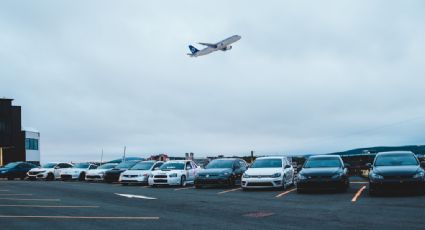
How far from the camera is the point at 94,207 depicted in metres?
15.2

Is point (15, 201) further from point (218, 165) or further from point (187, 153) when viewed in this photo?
point (187, 153)

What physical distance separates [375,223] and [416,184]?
22.2ft

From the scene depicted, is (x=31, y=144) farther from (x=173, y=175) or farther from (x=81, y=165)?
(x=173, y=175)

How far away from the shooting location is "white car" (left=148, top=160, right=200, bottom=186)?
26.2m

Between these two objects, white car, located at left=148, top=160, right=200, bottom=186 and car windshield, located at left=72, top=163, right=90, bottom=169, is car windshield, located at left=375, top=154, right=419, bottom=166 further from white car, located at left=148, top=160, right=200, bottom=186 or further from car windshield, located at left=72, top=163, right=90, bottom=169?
car windshield, located at left=72, top=163, right=90, bottom=169

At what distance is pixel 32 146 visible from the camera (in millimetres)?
71375

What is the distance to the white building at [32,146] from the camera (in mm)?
69575

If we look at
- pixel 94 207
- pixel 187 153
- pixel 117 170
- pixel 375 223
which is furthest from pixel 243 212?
pixel 187 153

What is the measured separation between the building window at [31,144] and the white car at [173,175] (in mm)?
47607

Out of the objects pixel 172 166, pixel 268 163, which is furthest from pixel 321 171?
pixel 172 166

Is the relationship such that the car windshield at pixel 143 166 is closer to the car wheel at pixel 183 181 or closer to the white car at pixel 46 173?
the car wheel at pixel 183 181

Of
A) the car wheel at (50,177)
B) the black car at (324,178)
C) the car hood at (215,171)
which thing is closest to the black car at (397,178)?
the black car at (324,178)

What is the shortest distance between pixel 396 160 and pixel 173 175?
11.8 meters

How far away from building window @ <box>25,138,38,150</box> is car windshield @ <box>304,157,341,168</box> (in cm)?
5667
